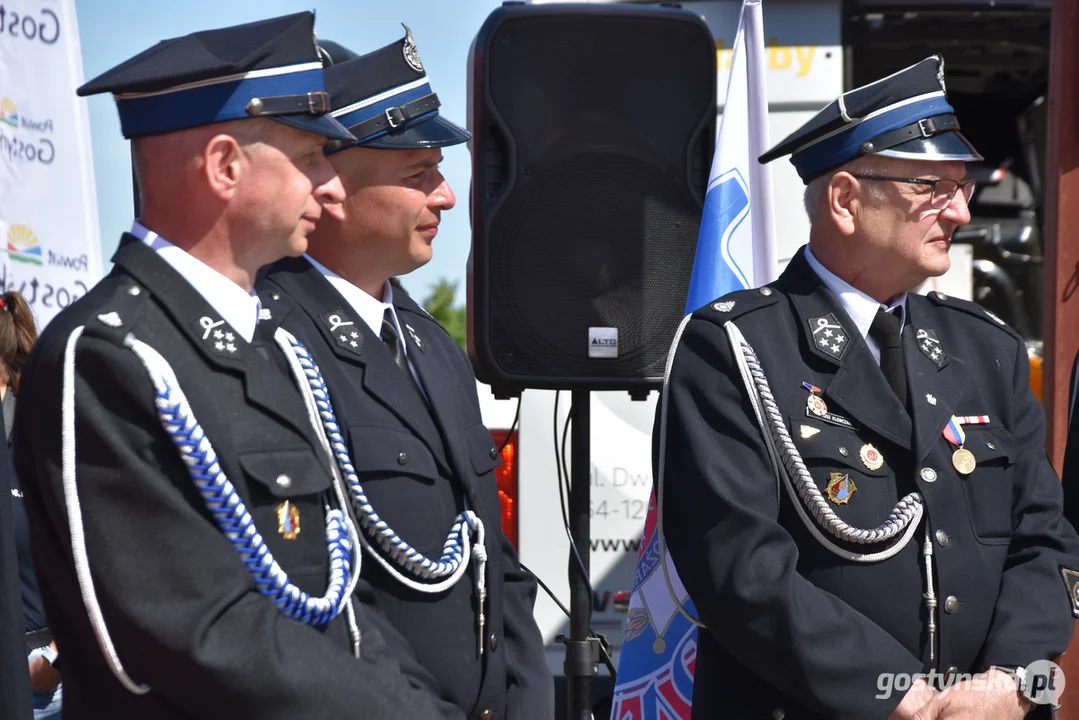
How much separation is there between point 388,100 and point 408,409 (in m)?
0.63

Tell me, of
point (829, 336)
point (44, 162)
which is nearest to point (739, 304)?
point (829, 336)

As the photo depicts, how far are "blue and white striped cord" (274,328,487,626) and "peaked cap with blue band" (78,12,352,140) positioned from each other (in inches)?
14.9

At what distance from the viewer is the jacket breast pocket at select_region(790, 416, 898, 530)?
7.76ft

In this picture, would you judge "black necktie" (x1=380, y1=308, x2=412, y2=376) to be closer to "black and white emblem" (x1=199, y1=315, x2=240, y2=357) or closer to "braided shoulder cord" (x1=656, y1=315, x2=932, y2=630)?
"braided shoulder cord" (x1=656, y1=315, x2=932, y2=630)

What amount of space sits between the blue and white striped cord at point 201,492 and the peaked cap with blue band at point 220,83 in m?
0.33

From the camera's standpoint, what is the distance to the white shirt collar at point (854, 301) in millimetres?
2580

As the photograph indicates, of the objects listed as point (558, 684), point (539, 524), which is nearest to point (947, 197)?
point (539, 524)

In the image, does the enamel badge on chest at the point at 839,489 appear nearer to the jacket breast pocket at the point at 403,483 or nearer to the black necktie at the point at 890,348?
the black necktie at the point at 890,348

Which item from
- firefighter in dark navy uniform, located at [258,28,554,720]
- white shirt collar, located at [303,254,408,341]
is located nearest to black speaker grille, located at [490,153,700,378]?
firefighter in dark navy uniform, located at [258,28,554,720]

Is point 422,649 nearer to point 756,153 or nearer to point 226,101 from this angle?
point 226,101

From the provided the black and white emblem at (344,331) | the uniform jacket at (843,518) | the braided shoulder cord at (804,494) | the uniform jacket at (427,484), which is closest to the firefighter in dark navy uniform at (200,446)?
the uniform jacket at (427,484)

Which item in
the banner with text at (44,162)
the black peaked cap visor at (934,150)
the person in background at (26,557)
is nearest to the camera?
the black peaked cap visor at (934,150)

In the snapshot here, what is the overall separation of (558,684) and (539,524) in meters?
0.65

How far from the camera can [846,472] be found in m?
2.38
